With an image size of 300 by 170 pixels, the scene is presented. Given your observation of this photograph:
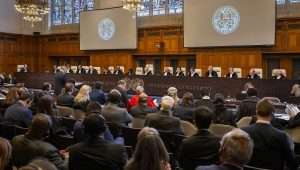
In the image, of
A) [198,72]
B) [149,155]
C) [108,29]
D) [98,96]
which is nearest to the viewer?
[149,155]

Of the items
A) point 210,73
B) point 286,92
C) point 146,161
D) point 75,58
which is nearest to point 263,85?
point 286,92

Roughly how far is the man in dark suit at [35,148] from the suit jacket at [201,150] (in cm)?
114

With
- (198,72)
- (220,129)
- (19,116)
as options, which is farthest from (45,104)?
(198,72)

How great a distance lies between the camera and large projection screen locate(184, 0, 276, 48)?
14.9m

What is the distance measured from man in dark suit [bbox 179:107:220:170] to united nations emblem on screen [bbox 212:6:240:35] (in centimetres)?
1283

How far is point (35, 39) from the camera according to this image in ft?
79.7

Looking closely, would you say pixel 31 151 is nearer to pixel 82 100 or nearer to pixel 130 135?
pixel 130 135

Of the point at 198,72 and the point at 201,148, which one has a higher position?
the point at 198,72

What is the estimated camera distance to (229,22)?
52.5 ft

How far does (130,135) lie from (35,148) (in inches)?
70.4

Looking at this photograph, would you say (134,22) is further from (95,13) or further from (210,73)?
(210,73)

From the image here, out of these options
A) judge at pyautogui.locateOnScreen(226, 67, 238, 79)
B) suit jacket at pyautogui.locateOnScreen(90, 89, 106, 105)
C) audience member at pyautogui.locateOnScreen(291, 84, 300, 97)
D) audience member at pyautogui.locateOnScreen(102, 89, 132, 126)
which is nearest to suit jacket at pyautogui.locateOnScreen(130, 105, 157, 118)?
audience member at pyautogui.locateOnScreen(102, 89, 132, 126)

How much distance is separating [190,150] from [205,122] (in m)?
0.30

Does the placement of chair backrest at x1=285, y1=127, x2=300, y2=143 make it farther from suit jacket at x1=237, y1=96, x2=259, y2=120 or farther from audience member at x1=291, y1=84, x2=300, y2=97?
audience member at x1=291, y1=84, x2=300, y2=97
